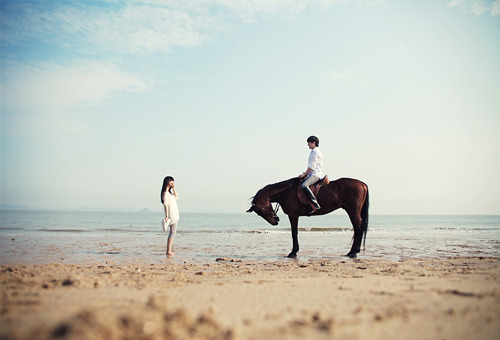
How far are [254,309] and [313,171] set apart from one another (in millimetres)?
5826

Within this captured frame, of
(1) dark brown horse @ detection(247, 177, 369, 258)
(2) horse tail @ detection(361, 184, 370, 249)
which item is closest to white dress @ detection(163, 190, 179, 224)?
(1) dark brown horse @ detection(247, 177, 369, 258)

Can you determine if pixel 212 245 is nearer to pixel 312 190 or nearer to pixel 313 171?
pixel 312 190

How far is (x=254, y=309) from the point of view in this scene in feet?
9.57

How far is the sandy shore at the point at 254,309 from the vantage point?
2186 mm

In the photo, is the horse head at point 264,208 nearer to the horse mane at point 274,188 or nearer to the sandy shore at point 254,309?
the horse mane at point 274,188

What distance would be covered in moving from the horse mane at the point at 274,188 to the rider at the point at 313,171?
1.59 ft

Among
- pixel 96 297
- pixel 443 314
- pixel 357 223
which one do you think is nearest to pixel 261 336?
pixel 443 314

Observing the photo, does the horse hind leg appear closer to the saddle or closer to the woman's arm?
the saddle

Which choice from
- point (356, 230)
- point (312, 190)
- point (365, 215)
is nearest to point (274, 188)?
point (312, 190)

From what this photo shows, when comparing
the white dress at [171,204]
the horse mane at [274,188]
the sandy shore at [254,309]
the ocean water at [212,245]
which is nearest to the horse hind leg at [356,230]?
the ocean water at [212,245]

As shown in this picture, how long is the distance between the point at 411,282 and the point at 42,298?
4353 mm

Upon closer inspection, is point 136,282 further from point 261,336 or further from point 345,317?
point 345,317

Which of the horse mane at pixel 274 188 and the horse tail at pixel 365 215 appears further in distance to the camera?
the horse mane at pixel 274 188

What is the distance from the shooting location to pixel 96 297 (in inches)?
126
